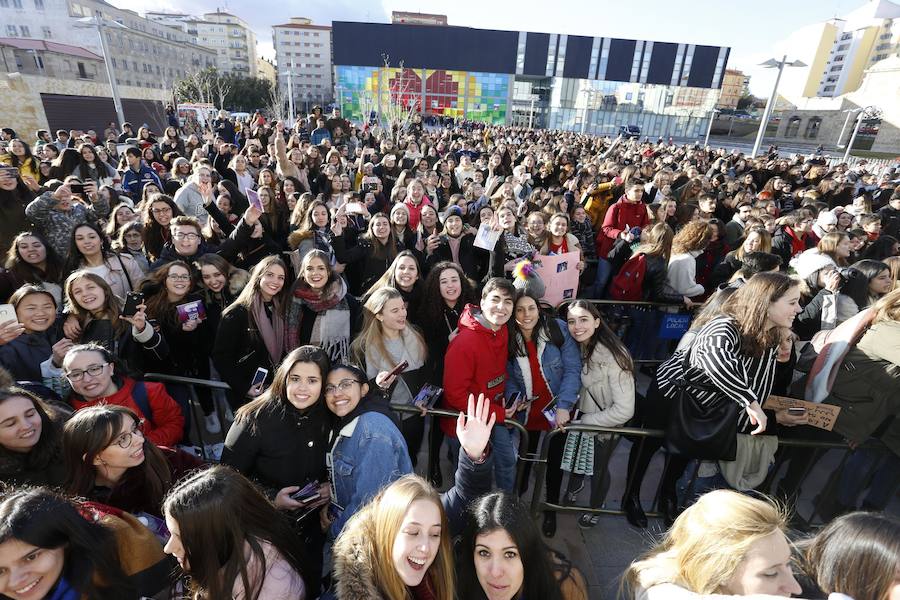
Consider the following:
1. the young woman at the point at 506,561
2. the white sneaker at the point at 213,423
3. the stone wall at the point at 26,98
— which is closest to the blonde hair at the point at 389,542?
the young woman at the point at 506,561

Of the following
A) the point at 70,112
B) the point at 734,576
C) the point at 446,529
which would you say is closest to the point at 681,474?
the point at 734,576

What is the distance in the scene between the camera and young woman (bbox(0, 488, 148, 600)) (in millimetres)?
1569

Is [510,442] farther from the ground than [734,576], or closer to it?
closer to it

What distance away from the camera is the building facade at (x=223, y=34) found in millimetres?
91250

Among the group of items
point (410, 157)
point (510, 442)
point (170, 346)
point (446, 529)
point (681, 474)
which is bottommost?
point (681, 474)

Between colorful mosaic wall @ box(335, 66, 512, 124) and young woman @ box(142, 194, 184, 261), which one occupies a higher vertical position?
colorful mosaic wall @ box(335, 66, 512, 124)

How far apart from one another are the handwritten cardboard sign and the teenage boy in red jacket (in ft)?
6.30

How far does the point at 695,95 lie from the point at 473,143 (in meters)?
50.7

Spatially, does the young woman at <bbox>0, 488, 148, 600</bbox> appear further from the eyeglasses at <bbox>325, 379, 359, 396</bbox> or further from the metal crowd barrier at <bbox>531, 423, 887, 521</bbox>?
the metal crowd barrier at <bbox>531, 423, 887, 521</bbox>

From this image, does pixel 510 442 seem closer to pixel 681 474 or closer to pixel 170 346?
pixel 681 474

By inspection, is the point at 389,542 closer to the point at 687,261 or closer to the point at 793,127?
the point at 687,261

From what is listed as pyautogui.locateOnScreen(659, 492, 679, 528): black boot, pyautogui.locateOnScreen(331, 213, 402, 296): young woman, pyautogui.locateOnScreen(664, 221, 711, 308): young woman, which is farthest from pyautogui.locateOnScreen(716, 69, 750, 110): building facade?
pyautogui.locateOnScreen(659, 492, 679, 528): black boot

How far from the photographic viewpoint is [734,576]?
1698 millimetres

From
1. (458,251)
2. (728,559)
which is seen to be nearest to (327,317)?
(458,251)
